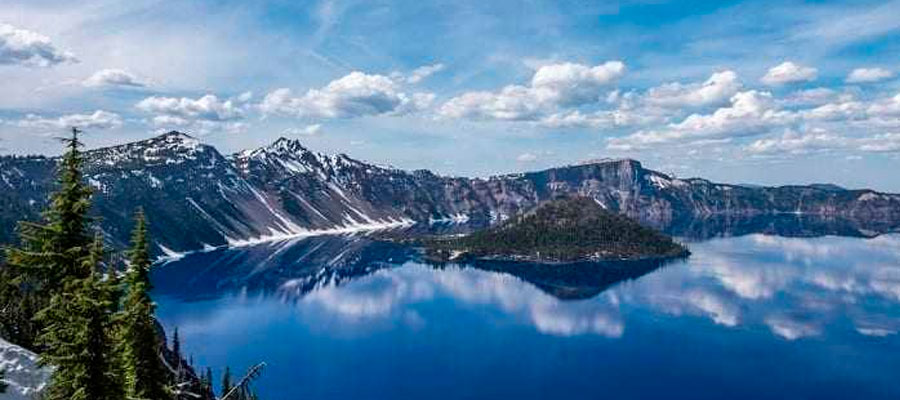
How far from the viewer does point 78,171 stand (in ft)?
99.8

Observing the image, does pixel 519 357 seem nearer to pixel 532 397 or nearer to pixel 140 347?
pixel 532 397

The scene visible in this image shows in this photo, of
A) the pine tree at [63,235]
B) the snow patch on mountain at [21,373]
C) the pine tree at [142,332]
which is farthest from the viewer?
the pine tree at [142,332]

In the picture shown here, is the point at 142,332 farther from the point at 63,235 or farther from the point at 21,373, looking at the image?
the point at 63,235

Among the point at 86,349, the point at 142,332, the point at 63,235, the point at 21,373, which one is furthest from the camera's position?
the point at 142,332

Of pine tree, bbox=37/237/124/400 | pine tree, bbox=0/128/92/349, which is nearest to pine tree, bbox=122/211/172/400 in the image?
pine tree, bbox=0/128/92/349

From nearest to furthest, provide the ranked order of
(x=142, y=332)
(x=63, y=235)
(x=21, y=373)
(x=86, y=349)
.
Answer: (x=86, y=349) < (x=63, y=235) < (x=21, y=373) < (x=142, y=332)

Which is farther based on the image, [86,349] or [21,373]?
[21,373]

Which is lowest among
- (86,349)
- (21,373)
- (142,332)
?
(21,373)

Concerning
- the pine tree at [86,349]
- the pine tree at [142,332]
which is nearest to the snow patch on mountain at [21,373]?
→ the pine tree at [142,332]

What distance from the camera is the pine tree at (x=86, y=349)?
75.4 feet

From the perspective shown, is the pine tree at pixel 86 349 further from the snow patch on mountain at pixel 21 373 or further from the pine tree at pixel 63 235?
the snow patch on mountain at pixel 21 373

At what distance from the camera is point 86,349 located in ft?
76.2

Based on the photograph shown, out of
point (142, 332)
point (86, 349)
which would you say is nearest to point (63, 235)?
point (142, 332)

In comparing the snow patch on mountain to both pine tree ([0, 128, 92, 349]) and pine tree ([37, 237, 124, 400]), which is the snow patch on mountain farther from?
pine tree ([37, 237, 124, 400])
